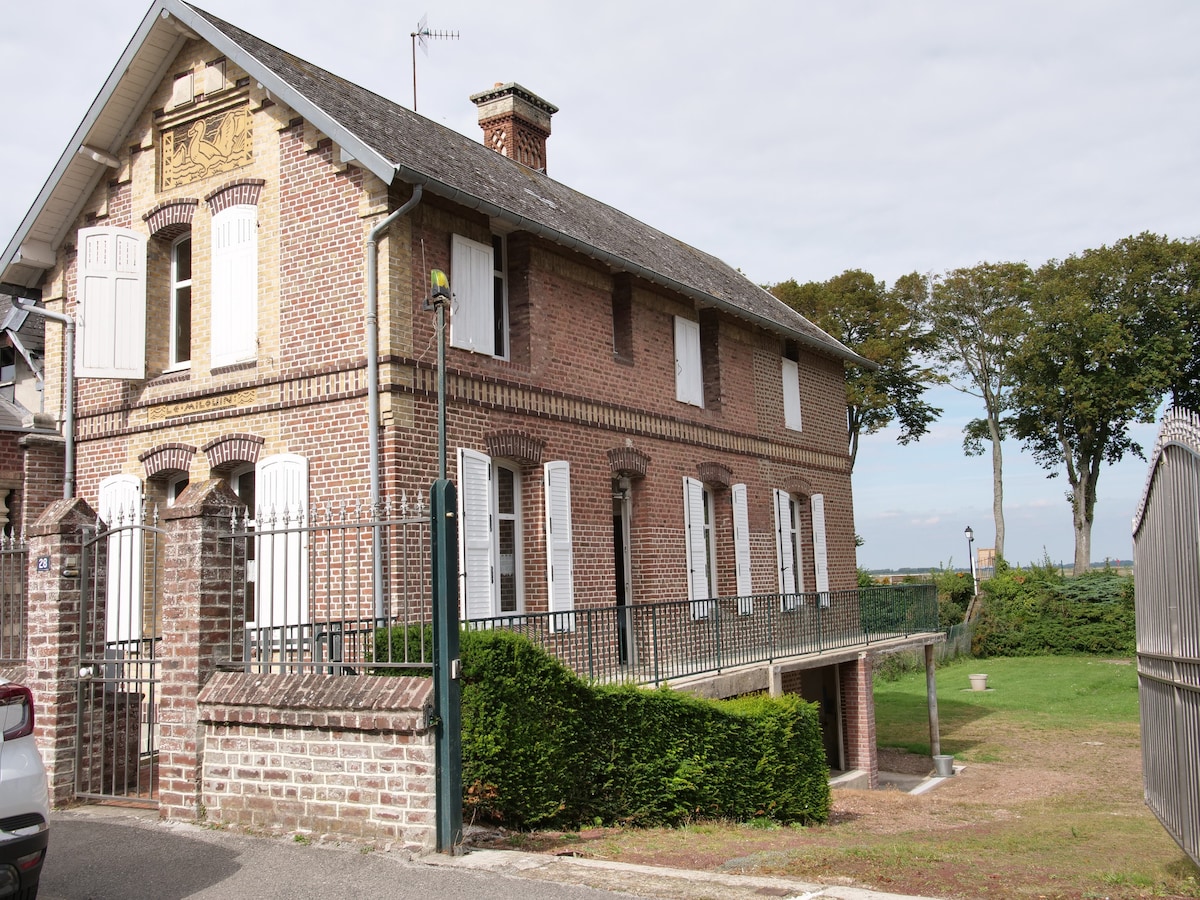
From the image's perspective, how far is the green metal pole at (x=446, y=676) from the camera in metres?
6.89

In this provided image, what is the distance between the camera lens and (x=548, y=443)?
1390 cm

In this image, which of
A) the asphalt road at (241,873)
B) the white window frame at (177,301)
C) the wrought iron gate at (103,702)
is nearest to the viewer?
the asphalt road at (241,873)

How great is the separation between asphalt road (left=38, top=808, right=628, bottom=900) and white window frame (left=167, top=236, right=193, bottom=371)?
7599mm

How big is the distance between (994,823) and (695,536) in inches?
231

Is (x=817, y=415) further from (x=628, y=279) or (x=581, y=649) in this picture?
(x=581, y=649)

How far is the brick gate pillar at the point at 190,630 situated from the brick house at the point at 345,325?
3.20 metres

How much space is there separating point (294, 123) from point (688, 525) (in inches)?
322

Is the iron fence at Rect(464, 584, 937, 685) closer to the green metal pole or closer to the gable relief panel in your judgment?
the green metal pole

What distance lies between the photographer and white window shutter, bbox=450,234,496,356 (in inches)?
503

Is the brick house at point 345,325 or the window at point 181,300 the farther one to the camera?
the window at point 181,300

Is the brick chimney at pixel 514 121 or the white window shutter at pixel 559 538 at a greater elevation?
the brick chimney at pixel 514 121

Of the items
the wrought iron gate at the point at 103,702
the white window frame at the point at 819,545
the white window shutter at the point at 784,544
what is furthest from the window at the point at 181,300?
the white window frame at the point at 819,545

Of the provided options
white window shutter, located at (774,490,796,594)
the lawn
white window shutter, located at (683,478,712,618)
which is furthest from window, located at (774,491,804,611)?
the lawn

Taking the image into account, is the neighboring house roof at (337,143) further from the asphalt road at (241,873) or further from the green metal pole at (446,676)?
the asphalt road at (241,873)
